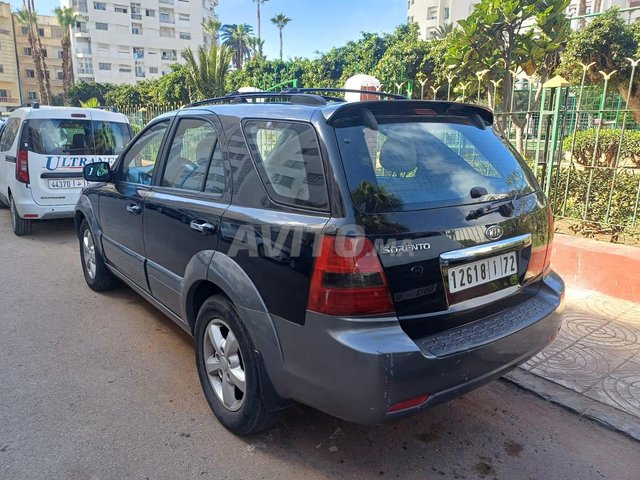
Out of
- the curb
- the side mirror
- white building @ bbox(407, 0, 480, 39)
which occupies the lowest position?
the curb

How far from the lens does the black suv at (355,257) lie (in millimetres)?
1980

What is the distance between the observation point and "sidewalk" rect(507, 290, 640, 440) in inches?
114

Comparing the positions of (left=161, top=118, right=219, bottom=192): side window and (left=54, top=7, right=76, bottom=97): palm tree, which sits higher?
(left=54, top=7, right=76, bottom=97): palm tree

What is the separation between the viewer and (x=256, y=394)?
2393 mm

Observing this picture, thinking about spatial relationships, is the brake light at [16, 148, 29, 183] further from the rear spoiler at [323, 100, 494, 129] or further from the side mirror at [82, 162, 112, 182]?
the rear spoiler at [323, 100, 494, 129]

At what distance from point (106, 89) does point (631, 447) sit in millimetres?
50228

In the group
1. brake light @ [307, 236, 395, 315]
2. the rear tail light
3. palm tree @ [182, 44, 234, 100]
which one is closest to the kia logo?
the rear tail light

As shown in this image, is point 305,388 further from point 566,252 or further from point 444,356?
point 566,252

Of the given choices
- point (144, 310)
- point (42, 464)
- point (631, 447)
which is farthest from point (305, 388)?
point (144, 310)

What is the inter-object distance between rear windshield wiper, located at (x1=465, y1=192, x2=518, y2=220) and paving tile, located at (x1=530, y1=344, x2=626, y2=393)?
147 cm

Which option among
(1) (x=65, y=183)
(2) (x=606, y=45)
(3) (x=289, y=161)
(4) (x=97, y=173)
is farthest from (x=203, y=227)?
(2) (x=606, y=45)

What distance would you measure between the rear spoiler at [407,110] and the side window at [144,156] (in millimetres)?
1776

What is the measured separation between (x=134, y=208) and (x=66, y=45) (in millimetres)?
48969

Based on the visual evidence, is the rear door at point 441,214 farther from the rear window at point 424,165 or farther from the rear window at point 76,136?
the rear window at point 76,136
